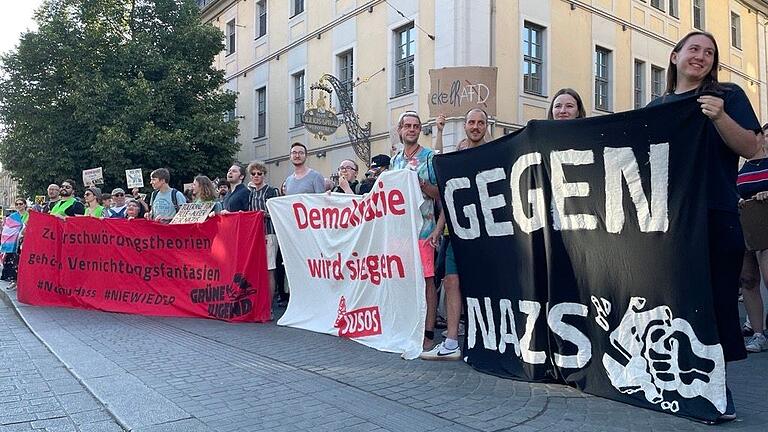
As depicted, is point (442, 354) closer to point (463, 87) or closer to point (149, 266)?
point (149, 266)

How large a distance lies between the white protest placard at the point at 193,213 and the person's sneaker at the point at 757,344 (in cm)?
591

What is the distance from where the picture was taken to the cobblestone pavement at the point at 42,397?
3.64 meters

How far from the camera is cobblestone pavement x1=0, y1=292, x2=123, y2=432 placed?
364 centimetres

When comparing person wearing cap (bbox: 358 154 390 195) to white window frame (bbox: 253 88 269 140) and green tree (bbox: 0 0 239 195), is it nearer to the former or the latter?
green tree (bbox: 0 0 239 195)

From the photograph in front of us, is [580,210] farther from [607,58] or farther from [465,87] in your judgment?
[607,58]

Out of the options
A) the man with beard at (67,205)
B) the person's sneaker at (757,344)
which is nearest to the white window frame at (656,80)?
the person's sneaker at (757,344)

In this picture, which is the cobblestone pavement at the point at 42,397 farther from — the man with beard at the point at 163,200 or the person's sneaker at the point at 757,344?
the person's sneaker at the point at 757,344

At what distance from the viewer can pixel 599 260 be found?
376 centimetres

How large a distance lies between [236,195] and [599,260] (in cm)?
542

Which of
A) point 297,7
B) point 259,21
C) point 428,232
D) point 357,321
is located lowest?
point 357,321

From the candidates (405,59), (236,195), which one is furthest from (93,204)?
(405,59)

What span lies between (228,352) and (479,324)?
2.21 meters

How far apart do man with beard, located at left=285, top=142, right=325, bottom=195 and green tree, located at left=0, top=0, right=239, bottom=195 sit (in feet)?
50.2

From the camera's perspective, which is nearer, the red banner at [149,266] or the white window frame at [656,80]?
the red banner at [149,266]
